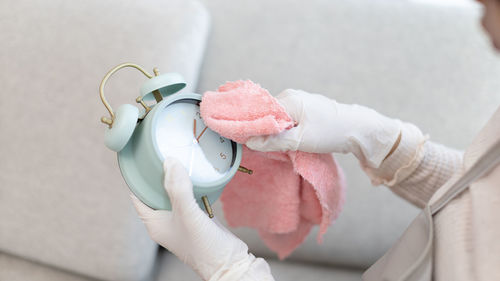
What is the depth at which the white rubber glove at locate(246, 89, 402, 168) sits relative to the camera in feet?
2.34

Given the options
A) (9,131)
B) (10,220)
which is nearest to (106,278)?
(10,220)

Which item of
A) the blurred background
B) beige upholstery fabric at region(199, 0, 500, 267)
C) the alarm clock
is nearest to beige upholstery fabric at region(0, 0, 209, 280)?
the blurred background

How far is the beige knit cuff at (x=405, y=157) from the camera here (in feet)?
2.63

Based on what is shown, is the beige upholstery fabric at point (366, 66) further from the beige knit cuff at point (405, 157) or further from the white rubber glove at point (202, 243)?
the white rubber glove at point (202, 243)

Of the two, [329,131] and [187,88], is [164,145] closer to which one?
[329,131]

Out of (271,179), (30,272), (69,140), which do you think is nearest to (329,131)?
(271,179)

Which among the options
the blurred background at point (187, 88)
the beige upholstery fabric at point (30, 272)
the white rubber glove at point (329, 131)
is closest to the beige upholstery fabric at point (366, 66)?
the blurred background at point (187, 88)

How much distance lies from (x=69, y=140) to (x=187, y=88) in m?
0.32

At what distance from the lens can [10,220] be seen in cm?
102

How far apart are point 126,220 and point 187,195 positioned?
450 millimetres

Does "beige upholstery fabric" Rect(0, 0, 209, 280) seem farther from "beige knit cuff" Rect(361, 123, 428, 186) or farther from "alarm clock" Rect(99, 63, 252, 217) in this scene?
"beige knit cuff" Rect(361, 123, 428, 186)

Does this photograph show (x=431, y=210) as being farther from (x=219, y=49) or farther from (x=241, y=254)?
(x=219, y=49)

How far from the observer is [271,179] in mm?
846

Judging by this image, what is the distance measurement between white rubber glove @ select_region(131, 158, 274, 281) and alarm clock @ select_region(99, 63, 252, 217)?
0.03m
